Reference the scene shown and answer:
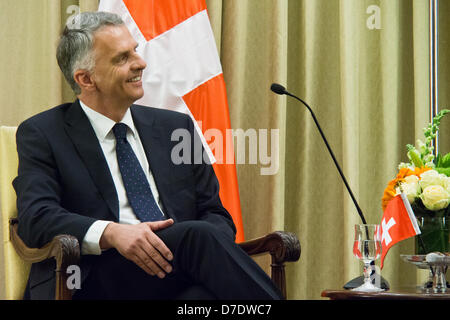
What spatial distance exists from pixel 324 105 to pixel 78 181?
5.01 feet

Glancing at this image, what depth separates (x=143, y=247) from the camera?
5.33 feet

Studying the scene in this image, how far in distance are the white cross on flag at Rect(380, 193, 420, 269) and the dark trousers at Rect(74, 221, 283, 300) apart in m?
0.48

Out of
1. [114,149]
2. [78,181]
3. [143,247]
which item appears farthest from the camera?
[114,149]

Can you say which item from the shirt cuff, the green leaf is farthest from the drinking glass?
the shirt cuff

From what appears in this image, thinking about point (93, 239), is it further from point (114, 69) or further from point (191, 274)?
point (114, 69)

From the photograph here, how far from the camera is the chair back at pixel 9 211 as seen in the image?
196cm

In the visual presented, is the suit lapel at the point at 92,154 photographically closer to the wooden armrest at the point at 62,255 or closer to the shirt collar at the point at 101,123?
the shirt collar at the point at 101,123

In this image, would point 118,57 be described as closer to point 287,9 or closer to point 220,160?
point 220,160

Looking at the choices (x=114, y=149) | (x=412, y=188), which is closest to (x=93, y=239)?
(x=114, y=149)

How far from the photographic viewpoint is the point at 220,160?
254cm

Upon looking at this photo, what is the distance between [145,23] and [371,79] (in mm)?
1234

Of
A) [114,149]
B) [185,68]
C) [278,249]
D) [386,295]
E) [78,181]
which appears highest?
[185,68]

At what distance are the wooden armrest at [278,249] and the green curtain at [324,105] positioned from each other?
1003 mm

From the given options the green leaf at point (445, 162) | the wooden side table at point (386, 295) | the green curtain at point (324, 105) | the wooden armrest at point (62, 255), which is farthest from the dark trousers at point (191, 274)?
the green curtain at point (324, 105)
